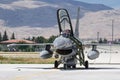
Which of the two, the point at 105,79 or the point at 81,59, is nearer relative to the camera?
the point at 105,79

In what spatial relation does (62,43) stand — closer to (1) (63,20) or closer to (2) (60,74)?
(1) (63,20)

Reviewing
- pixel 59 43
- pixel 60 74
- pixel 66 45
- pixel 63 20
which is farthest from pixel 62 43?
pixel 60 74

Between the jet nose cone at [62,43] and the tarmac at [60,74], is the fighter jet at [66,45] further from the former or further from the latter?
the tarmac at [60,74]

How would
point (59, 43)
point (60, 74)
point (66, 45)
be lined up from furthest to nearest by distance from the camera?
point (66, 45) < point (59, 43) < point (60, 74)

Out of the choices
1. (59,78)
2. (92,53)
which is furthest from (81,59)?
(59,78)

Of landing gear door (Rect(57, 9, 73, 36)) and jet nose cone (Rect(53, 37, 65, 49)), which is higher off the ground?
landing gear door (Rect(57, 9, 73, 36))

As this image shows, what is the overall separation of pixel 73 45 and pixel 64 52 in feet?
3.50

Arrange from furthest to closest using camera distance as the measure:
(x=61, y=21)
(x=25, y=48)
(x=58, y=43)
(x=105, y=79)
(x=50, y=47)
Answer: (x=25, y=48) < (x=50, y=47) < (x=61, y=21) < (x=58, y=43) < (x=105, y=79)

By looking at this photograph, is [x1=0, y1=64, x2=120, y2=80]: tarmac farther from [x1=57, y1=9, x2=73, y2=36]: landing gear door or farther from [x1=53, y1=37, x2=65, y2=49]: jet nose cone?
[x1=57, y1=9, x2=73, y2=36]: landing gear door

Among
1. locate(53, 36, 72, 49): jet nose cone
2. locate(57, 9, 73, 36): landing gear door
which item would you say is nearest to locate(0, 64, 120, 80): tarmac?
locate(53, 36, 72, 49): jet nose cone

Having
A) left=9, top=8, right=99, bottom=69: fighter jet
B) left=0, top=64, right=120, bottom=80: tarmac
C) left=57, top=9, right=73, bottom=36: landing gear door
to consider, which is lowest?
left=0, top=64, right=120, bottom=80: tarmac

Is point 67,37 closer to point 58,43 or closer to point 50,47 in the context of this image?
point 58,43

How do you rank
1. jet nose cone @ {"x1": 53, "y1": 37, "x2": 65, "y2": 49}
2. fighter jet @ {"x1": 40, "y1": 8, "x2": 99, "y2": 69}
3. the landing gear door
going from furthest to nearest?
the landing gear door → fighter jet @ {"x1": 40, "y1": 8, "x2": 99, "y2": 69} → jet nose cone @ {"x1": 53, "y1": 37, "x2": 65, "y2": 49}

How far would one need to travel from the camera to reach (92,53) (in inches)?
1638
